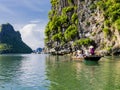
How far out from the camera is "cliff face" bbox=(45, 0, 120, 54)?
112 metres

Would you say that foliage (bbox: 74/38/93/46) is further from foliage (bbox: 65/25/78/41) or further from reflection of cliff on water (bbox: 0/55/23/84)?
reflection of cliff on water (bbox: 0/55/23/84)

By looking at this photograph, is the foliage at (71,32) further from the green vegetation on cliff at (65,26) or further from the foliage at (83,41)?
the foliage at (83,41)

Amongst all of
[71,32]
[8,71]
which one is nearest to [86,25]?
[71,32]

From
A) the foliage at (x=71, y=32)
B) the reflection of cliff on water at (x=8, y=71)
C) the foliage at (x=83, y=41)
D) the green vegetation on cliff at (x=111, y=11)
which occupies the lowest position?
the reflection of cliff on water at (x=8, y=71)

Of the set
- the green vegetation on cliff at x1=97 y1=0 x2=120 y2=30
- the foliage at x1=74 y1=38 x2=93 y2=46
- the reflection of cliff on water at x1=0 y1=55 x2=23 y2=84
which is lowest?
the reflection of cliff on water at x1=0 y1=55 x2=23 y2=84

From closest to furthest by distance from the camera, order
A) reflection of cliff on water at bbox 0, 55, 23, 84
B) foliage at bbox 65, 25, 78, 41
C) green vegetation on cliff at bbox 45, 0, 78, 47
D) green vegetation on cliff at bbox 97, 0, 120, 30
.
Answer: reflection of cliff on water at bbox 0, 55, 23, 84 → green vegetation on cliff at bbox 97, 0, 120, 30 → foliage at bbox 65, 25, 78, 41 → green vegetation on cliff at bbox 45, 0, 78, 47

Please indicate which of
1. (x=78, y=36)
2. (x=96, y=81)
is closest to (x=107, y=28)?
(x=78, y=36)

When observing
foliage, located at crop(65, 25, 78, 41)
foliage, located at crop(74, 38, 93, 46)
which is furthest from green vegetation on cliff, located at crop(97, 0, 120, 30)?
foliage, located at crop(65, 25, 78, 41)

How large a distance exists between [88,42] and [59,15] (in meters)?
44.4

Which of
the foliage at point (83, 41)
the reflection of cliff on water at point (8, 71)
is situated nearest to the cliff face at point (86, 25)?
the foliage at point (83, 41)

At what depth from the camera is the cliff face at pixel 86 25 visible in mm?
112312

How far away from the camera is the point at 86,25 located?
435 feet

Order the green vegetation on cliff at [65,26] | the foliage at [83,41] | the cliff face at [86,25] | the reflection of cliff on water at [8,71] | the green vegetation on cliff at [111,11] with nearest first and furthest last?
the reflection of cliff on water at [8,71] < the green vegetation on cliff at [111,11] < the cliff face at [86,25] < the foliage at [83,41] < the green vegetation on cliff at [65,26]

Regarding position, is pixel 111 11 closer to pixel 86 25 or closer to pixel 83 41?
pixel 83 41
